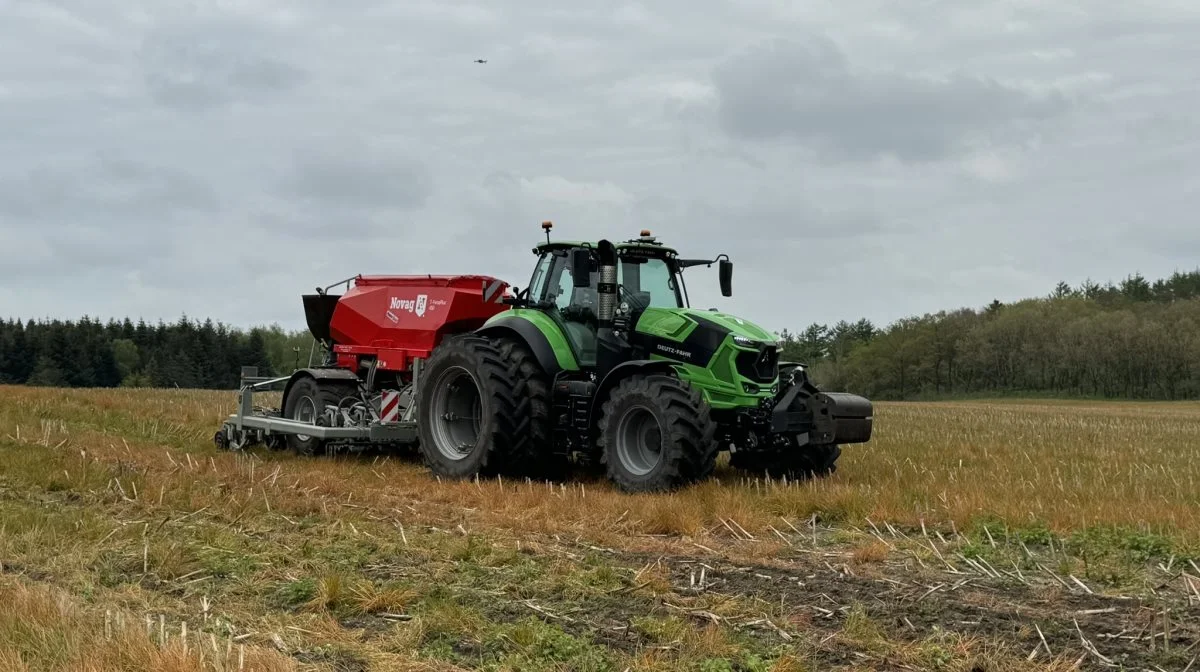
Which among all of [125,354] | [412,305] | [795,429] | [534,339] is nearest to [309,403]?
[412,305]

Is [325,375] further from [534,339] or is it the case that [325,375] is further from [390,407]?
[534,339]

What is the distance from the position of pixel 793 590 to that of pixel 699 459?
11.0ft

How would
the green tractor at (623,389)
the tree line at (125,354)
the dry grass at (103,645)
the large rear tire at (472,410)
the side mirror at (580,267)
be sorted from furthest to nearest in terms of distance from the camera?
the tree line at (125,354) → the large rear tire at (472,410) → the side mirror at (580,267) → the green tractor at (623,389) → the dry grass at (103,645)

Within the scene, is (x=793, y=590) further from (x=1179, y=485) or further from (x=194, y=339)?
(x=194, y=339)

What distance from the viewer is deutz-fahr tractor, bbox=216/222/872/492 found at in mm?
9891

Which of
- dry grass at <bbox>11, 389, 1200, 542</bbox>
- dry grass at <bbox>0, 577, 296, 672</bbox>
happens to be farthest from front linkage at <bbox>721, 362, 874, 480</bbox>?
dry grass at <bbox>0, 577, 296, 672</bbox>

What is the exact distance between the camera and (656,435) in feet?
32.7

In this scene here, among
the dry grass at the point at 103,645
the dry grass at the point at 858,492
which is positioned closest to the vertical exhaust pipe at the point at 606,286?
the dry grass at the point at 858,492

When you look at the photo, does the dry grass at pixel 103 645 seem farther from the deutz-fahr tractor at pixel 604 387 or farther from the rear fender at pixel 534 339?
the rear fender at pixel 534 339

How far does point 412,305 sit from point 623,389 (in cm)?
427

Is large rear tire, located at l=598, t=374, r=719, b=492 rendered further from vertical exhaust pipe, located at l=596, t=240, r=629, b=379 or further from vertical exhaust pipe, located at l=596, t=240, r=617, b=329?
vertical exhaust pipe, located at l=596, t=240, r=617, b=329

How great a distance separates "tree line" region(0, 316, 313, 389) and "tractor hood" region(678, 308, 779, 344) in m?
49.5

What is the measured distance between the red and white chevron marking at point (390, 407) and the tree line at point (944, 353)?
5382 cm

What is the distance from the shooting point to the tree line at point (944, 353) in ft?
207
